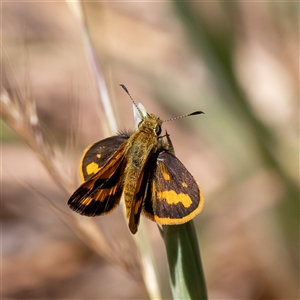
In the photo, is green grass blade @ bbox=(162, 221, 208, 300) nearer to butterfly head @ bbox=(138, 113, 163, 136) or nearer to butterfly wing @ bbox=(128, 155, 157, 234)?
butterfly wing @ bbox=(128, 155, 157, 234)

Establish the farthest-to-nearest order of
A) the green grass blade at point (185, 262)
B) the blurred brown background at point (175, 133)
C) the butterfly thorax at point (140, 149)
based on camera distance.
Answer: the blurred brown background at point (175, 133) < the butterfly thorax at point (140, 149) < the green grass blade at point (185, 262)

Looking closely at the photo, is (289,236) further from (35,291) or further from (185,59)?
(185,59)

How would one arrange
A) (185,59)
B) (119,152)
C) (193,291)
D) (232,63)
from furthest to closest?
(185,59) < (232,63) < (119,152) < (193,291)

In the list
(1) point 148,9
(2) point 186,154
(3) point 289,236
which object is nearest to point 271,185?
(3) point 289,236

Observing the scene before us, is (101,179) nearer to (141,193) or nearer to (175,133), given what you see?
(141,193)

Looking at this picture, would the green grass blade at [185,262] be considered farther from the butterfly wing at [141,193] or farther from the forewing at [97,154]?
the forewing at [97,154]

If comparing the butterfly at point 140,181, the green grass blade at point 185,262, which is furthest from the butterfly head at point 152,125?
the green grass blade at point 185,262

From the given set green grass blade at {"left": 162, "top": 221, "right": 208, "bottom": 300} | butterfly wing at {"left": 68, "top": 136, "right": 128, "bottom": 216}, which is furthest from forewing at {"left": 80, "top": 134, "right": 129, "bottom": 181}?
green grass blade at {"left": 162, "top": 221, "right": 208, "bottom": 300}
